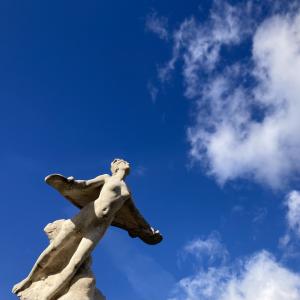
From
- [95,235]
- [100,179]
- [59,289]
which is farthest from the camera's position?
[100,179]

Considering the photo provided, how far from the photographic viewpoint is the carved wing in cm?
1188

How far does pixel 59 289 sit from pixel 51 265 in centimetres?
92

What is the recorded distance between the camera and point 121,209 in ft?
42.5

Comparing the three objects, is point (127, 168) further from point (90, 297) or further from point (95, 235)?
point (90, 297)

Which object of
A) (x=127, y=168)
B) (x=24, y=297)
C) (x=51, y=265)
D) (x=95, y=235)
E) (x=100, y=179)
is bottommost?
(x=24, y=297)

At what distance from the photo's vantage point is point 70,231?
1162 centimetres

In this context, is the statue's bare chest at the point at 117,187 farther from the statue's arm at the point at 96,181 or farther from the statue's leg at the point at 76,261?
the statue's leg at the point at 76,261

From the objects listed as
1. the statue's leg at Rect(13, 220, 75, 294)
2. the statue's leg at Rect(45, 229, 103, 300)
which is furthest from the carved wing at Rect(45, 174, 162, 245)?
the statue's leg at Rect(45, 229, 103, 300)

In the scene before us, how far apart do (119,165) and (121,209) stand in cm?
112

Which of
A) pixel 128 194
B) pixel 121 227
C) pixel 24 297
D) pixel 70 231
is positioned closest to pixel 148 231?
pixel 121 227

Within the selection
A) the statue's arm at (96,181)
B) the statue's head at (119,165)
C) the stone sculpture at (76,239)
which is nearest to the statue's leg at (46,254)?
the stone sculpture at (76,239)

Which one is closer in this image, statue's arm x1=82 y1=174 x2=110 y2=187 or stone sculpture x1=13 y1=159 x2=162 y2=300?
stone sculpture x1=13 y1=159 x2=162 y2=300

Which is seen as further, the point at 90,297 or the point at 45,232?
the point at 45,232

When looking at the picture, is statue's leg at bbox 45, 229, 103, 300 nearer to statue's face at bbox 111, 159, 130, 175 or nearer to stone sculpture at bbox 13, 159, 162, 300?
stone sculpture at bbox 13, 159, 162, 300
